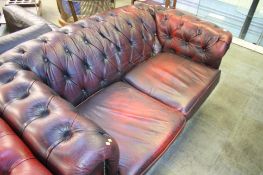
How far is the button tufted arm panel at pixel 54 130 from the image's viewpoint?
77cm

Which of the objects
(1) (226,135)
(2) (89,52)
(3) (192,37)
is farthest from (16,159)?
(1) (226,135)

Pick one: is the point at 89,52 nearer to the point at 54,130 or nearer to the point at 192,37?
the point at 54,130

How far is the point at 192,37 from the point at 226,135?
2.91 feet

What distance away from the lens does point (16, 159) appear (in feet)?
2.41

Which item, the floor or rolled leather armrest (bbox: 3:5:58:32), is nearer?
the floor

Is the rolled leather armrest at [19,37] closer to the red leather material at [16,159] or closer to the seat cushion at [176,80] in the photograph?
the seat cushion at [176,80]

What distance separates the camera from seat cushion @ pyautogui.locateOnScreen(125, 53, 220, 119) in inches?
59.7

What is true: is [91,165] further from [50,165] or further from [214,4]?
[214,4]

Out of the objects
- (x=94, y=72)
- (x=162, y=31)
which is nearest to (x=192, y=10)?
(x=162, y=31)

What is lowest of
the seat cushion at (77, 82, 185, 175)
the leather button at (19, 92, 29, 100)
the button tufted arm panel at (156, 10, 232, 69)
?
the seat cushion at (77, 82, 185, 175)

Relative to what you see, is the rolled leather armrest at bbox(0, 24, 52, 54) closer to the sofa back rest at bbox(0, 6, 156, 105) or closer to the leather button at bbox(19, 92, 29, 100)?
the sofa back rest at bbox(0, 6, 156, 105)

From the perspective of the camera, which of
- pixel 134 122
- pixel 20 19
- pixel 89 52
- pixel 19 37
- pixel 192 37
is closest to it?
pixel 134 122

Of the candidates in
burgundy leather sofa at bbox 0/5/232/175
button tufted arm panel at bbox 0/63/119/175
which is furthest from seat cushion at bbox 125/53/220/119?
button tufted arm panel at bbox 0/63/119/175

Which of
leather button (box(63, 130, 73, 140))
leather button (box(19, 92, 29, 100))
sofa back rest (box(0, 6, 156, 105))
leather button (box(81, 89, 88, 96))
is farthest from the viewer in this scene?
leather button (box(81, 89, 88, 96))
